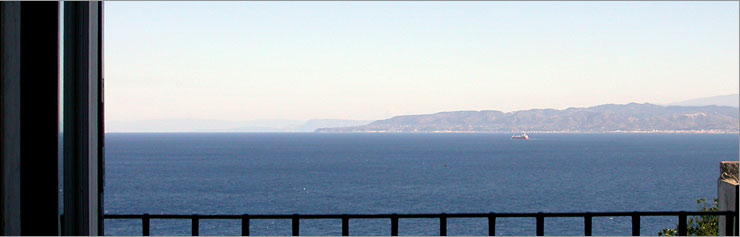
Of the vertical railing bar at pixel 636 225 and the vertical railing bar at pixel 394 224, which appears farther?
the vertical railing bar at pixel 636 225

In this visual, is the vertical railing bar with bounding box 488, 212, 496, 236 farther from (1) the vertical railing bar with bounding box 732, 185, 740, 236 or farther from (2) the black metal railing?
(1) the vertical railing bar with bounding box 732, 185, 740, 236

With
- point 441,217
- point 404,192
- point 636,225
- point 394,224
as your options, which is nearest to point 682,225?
point 636,225

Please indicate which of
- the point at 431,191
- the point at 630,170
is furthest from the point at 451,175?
the point at 630,170

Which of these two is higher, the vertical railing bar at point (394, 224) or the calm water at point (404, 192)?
the vertical railing bar at point (394, 224)

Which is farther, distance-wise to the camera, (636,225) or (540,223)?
(636,225)

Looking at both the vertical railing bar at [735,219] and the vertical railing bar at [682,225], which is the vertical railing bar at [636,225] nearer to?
the vertical railing bar at [682,225]

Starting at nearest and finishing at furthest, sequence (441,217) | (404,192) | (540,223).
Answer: (441,217)
(540,223)
(404,192)

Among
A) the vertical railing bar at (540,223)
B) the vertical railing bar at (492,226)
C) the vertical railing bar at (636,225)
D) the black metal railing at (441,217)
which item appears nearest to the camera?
the black metal railing at (441,217)

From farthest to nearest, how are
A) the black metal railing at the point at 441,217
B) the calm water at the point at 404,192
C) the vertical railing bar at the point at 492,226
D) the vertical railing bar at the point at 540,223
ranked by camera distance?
the calm water at the point at 404,192 < the vertical railing bar at the point at 540,223 < the vertical railing bar at the point at 492,226 < the black metal railing at the point at 441,217

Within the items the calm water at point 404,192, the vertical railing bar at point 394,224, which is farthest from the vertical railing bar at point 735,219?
the calm water at point 404,192

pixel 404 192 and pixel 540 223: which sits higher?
pixel 540 223

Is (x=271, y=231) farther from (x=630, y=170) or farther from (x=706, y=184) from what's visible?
(x=630, y=170)

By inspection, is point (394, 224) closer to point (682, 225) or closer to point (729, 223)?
point (682, 225)
